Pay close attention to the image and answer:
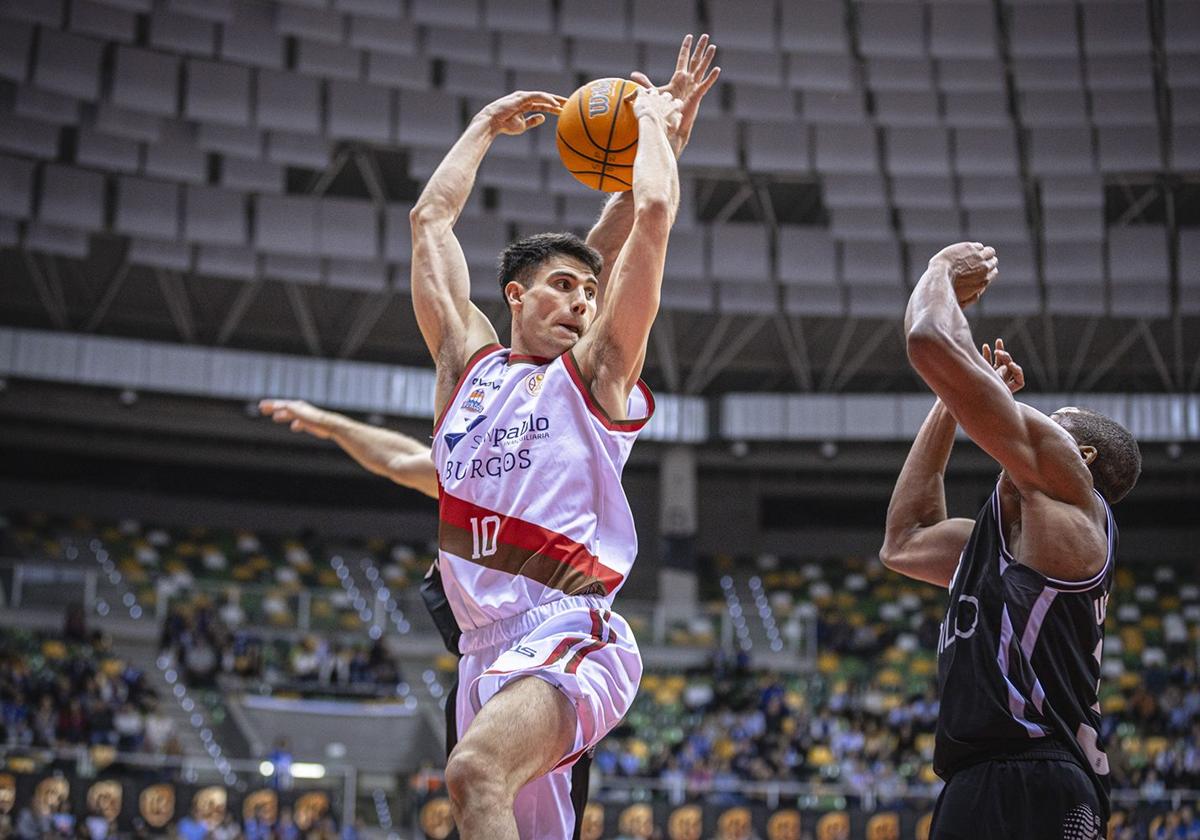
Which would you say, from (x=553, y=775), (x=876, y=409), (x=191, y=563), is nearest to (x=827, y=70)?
(x=876, y=409)

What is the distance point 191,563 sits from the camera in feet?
92.8

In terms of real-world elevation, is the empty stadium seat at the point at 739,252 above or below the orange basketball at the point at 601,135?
above

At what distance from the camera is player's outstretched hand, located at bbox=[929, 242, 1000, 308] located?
14.7ft

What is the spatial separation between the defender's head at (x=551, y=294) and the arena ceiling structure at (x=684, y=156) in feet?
63.1

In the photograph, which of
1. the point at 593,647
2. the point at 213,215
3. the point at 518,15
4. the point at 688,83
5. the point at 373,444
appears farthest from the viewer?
the point at 213,215

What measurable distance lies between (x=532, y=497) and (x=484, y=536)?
0.20 m

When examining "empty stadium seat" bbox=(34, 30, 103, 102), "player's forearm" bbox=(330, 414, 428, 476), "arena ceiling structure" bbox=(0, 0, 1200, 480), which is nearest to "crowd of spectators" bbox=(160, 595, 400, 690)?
"arena ceiling structure" bbox=(0, 0, 1200, 480)

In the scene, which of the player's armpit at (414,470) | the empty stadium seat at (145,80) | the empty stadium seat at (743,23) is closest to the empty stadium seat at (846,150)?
the empty stadium seat at (743,23)

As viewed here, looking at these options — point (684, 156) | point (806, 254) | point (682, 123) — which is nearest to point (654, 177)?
point (682, 123)

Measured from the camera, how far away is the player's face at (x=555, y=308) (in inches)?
181

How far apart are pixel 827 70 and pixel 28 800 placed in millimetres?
16591

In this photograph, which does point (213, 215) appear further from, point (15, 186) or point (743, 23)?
point (743, 23)

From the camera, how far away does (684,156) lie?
24422 mm

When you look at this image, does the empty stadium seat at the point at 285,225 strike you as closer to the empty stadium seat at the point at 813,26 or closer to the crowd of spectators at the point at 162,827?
the empty stadium seat at the point at 813,26
